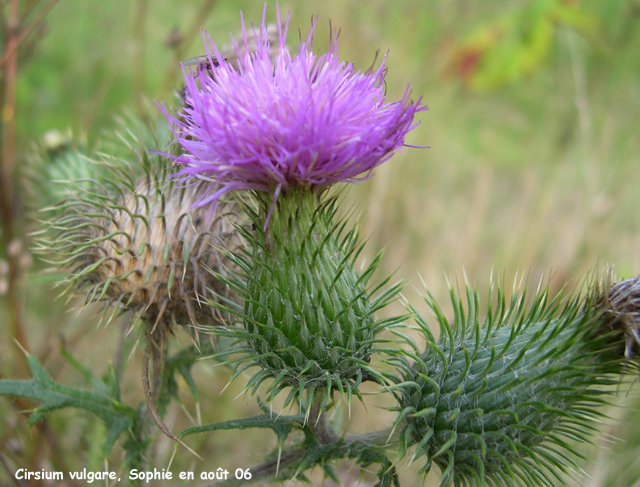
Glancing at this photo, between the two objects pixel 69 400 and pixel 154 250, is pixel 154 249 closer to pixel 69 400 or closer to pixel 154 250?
pixel 154 250

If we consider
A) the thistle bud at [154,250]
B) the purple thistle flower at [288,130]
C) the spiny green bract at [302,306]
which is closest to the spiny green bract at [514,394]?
the spiny green bract at [302,306]

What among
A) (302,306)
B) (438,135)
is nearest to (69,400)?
(302,306)

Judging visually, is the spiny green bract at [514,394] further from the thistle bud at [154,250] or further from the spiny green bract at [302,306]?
the thistle bud at [154,250]

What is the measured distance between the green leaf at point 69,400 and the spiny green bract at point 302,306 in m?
0.85

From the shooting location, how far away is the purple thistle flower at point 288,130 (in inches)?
79.0

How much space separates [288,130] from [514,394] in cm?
147

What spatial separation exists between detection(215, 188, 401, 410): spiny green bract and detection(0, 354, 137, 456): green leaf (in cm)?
85

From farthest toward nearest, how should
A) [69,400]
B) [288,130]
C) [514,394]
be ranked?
[69,400] < [514,394] < [288,130]

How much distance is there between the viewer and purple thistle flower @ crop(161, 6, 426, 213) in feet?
6.59

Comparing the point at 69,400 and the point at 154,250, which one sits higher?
the point at 154,250

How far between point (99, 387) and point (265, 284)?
1.38 meters

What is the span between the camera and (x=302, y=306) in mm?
2158

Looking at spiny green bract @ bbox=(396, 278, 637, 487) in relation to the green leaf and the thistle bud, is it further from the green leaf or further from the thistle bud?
the green leaf

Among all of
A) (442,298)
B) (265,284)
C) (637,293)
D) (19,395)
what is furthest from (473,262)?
(19,395)
